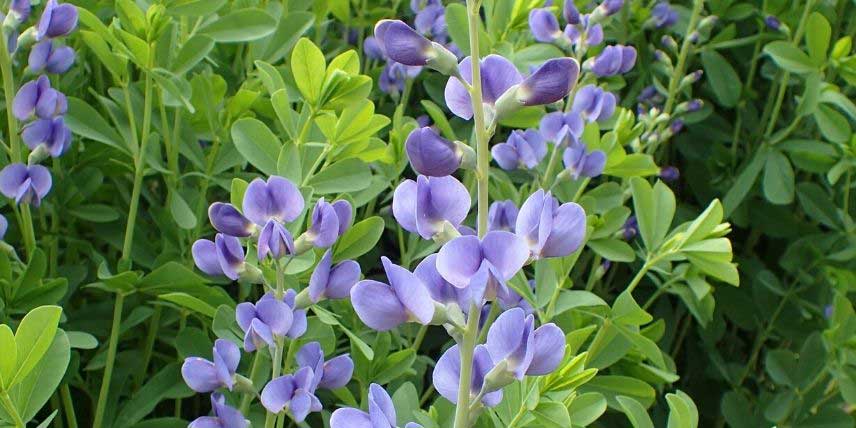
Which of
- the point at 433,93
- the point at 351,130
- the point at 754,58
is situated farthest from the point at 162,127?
the point at 754,58

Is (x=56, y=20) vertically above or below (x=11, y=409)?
above

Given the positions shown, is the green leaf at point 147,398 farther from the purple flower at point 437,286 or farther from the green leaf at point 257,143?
the purple flower at point 437,286

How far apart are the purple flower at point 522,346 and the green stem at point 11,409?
1.15 feet

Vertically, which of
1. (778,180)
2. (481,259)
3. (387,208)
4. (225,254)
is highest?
(481,259)

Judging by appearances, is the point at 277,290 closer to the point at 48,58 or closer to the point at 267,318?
the point at 267,318

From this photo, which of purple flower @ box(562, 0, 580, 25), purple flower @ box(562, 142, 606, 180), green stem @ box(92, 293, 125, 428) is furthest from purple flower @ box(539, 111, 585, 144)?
green stem @ box(92, 293, 125, 428)

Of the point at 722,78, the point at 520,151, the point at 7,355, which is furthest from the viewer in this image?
the point at 722,78

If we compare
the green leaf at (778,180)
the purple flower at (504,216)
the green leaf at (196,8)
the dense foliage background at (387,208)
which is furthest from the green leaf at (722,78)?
the green leaf at (196,8)

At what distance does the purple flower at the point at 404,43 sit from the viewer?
617mm

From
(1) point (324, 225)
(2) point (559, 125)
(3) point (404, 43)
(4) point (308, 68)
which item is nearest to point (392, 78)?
(2) point (559, 125)

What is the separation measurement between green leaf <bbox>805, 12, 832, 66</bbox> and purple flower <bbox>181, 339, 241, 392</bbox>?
105cm

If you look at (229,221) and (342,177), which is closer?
(229,221)

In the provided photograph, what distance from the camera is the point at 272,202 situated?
0.78 m

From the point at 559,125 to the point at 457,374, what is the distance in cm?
52
